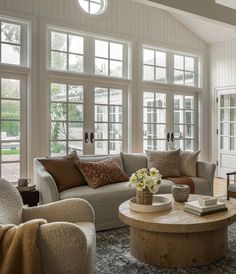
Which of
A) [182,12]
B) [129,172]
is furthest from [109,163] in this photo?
[182,12]

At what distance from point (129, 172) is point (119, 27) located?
2759 millimetres

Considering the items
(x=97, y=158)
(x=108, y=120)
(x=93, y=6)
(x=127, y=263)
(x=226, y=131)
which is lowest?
(x=127, y=263)

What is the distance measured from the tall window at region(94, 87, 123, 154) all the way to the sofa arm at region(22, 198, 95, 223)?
10.1 feet

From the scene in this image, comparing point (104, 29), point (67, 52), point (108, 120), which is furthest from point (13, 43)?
point (108, 120)

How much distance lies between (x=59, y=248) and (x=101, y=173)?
6.78ft

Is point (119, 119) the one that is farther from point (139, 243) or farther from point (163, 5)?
point (139, 243)

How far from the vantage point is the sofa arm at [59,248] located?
64.1 inches

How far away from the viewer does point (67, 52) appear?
199 inches

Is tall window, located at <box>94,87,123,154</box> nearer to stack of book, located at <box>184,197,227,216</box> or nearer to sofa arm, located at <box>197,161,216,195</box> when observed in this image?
sofa arm, located at <box>197,161,216,195</box>

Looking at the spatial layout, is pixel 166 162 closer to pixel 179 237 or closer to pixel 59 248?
pixel 179 237

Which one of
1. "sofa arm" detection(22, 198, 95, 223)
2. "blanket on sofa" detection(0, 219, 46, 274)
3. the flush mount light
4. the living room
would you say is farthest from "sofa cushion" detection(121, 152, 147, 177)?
"blanket on sofa" detection(0, 219, 46, 274)

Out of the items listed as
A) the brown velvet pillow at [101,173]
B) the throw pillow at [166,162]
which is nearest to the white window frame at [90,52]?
the throw pillow at [166,162]

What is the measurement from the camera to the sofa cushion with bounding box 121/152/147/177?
4312 millimetres

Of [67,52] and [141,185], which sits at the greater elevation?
[67,52]
